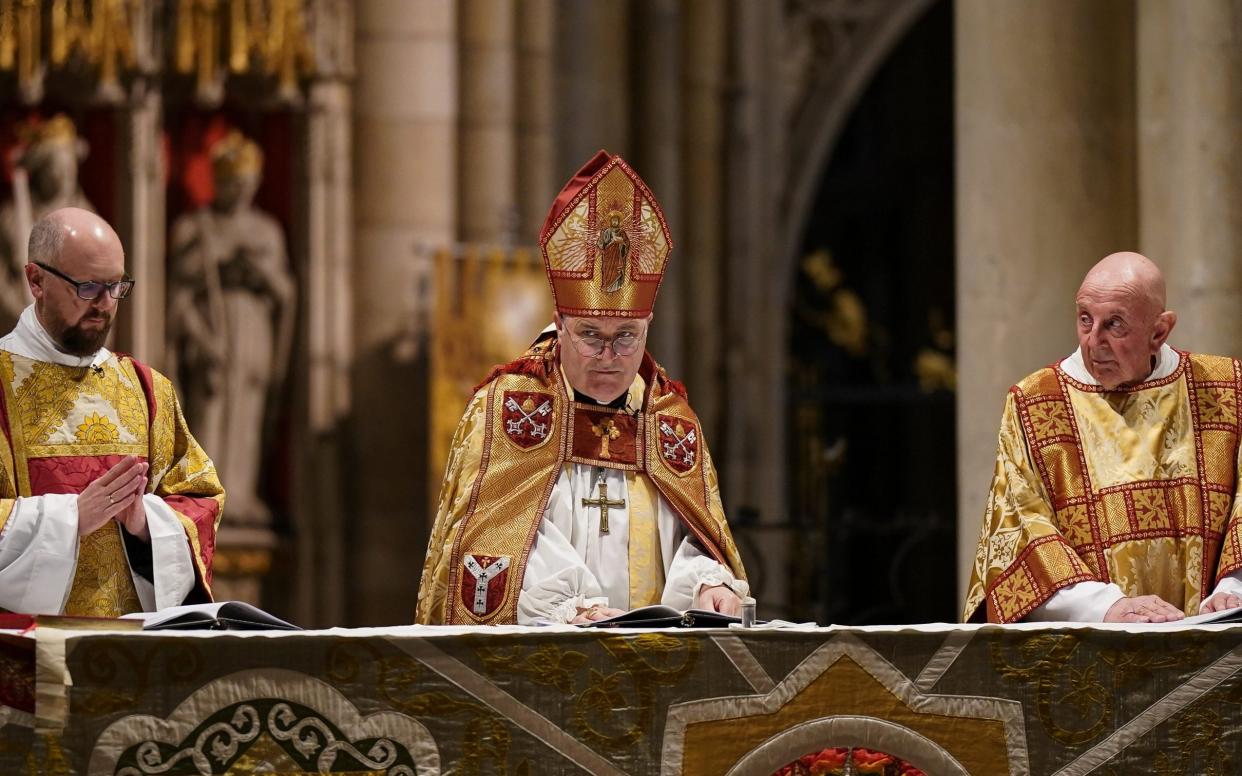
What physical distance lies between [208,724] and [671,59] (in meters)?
9.95

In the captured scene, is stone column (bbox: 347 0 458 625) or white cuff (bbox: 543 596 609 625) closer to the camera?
white cuff (bbox: 543 596 609 625)

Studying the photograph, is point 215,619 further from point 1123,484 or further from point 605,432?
point 1123,484

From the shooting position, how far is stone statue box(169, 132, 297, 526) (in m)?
10.9

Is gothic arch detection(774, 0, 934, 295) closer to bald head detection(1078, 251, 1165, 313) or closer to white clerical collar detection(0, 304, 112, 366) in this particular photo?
bald head detection(1078, 251, 1165, 313)

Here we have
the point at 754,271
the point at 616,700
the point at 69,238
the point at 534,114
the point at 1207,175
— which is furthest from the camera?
the point at 754,271

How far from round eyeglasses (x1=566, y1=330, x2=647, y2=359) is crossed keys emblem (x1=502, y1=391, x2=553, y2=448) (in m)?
0.20

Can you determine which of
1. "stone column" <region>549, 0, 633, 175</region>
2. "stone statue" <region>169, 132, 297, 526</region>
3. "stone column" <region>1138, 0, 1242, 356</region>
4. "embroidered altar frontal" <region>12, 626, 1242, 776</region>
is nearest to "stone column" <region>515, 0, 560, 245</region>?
"stone column" <region>549, 0, 633, 175</region>

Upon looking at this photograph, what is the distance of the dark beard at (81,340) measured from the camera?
221 inches

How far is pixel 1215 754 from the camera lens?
4891 mm

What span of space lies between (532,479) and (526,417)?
0.56 ft

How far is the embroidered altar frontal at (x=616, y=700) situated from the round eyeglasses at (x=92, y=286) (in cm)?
109

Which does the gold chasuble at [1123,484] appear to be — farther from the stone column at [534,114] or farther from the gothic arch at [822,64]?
the gothic arch at [822,64]

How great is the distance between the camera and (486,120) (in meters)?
11.8

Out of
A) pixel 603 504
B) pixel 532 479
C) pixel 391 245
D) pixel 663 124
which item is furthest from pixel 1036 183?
pixel 663 124
